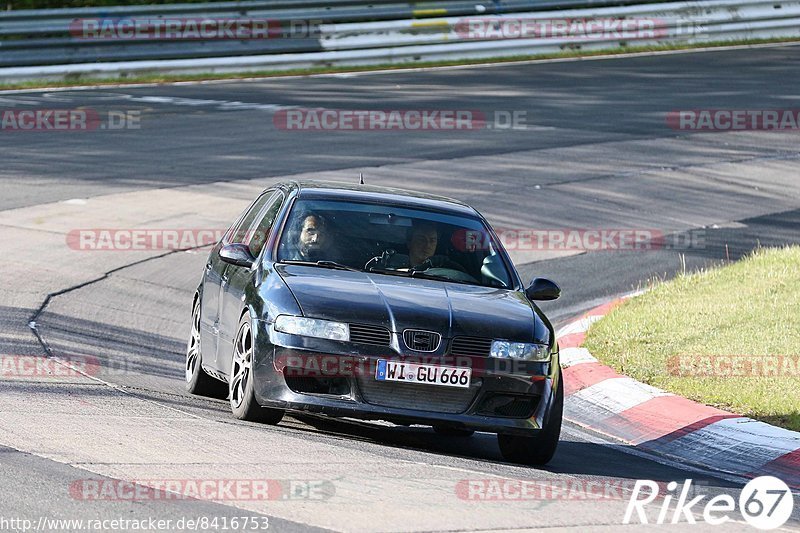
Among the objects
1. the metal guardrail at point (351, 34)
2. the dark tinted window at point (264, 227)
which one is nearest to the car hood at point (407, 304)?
the dark tinted window at point (264, 227)

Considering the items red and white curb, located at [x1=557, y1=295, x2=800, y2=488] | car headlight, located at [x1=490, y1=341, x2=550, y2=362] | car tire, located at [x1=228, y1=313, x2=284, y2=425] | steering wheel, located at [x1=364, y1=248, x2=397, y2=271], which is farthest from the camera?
steering wheel, located at [x1=364, y1=248, x2=397, y2=271]

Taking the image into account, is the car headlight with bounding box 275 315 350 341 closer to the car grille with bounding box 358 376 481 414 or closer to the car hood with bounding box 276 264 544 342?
the car hood with bounding box 276 264 544 342

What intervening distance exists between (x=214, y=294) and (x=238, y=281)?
25.6 inches

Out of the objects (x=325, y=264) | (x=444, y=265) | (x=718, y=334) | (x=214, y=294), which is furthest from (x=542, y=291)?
(x=718, y=334)

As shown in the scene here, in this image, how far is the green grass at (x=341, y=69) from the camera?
26766mm

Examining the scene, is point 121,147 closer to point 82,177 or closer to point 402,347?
point 82,177

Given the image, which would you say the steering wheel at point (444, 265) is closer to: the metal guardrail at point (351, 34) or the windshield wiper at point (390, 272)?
the windshield wiper at point (390, 272)

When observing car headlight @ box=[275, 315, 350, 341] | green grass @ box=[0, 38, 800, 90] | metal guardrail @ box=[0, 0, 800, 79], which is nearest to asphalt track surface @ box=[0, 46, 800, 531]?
car headlight @ box=[275, 315, 350, 341]

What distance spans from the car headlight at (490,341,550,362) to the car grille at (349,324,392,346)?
603mm

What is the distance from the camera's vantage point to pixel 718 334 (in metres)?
11.3

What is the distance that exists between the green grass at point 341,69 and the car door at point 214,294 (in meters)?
17.4

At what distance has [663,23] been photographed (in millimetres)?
32938

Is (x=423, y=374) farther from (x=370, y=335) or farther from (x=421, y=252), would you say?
(x=421, y=252)

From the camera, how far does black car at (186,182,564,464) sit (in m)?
7.56
